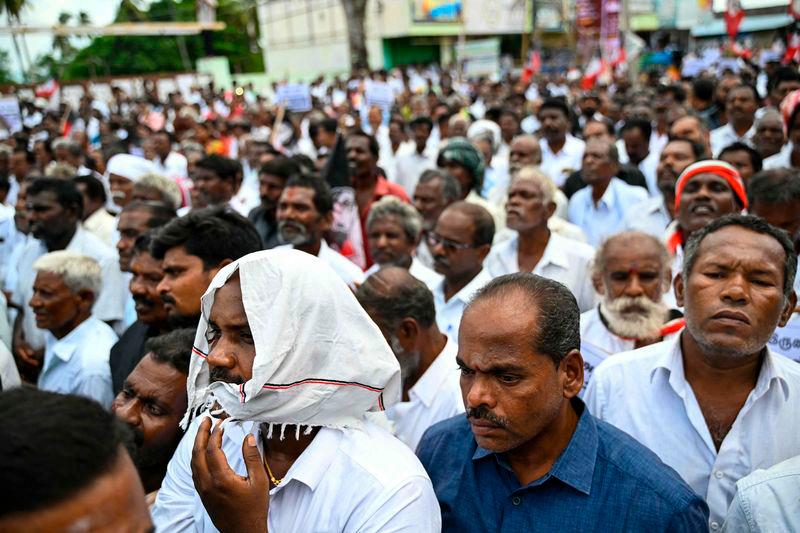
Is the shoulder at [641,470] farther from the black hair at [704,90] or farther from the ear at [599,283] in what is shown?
the black hair at [704,90]

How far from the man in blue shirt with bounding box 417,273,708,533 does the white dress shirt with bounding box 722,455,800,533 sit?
9cm

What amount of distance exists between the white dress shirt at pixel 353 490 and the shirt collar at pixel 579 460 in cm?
35

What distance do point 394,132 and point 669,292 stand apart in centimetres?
764

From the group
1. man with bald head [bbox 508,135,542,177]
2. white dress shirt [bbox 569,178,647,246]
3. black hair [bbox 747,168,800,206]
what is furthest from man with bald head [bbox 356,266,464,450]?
man with bald head [bbox 508,135,542,177]

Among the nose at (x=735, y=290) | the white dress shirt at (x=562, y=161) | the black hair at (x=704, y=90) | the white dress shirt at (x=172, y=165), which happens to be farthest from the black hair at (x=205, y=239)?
the black hair at (x=704, y=90)

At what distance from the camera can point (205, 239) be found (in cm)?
306

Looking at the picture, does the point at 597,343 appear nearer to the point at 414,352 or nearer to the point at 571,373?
the point at 414,352

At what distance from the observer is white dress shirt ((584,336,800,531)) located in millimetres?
2178

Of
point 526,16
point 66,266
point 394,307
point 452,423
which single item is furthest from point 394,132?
point 526,16

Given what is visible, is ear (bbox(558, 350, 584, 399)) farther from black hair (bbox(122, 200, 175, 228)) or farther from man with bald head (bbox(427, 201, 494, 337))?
black hair (bbox(122, 200, 175, 228))

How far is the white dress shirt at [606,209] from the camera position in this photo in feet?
19.5

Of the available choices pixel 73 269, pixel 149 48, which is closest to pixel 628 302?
pixel 73 269

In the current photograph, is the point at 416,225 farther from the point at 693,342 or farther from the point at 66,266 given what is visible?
the point at 693,342

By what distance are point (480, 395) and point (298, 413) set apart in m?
0.48
